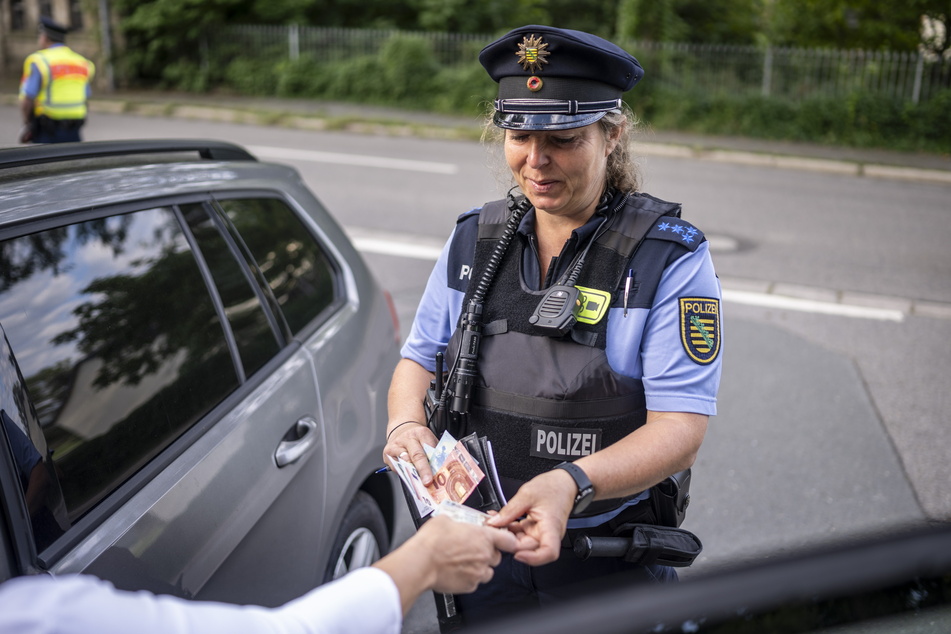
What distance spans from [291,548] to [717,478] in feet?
8.33

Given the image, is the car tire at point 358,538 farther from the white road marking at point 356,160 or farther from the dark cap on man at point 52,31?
the white road marking at point 356,160

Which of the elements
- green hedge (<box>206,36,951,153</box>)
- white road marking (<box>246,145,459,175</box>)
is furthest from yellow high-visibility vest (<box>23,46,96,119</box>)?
green hedge (<box>206,36,951,153</box>)

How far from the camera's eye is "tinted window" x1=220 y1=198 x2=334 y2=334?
8.73 feet

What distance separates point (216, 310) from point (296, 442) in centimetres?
42

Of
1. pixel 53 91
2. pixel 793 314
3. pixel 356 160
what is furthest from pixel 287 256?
pixel 356 160

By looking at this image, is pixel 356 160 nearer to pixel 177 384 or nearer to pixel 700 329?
pixel 177 384

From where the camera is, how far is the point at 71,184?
79.0 inches

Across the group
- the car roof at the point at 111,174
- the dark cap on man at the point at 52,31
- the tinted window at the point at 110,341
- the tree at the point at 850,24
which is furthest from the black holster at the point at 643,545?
the tree at the point at 850,24

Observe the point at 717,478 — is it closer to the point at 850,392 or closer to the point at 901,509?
the point at 901,509

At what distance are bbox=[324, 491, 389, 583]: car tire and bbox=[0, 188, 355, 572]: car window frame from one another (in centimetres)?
54

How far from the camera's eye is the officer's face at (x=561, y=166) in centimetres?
187

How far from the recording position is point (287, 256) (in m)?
2.83

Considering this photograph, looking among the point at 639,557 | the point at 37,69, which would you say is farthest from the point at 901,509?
the point at 37,69

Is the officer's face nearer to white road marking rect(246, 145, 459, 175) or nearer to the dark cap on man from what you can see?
the dark cap on man
